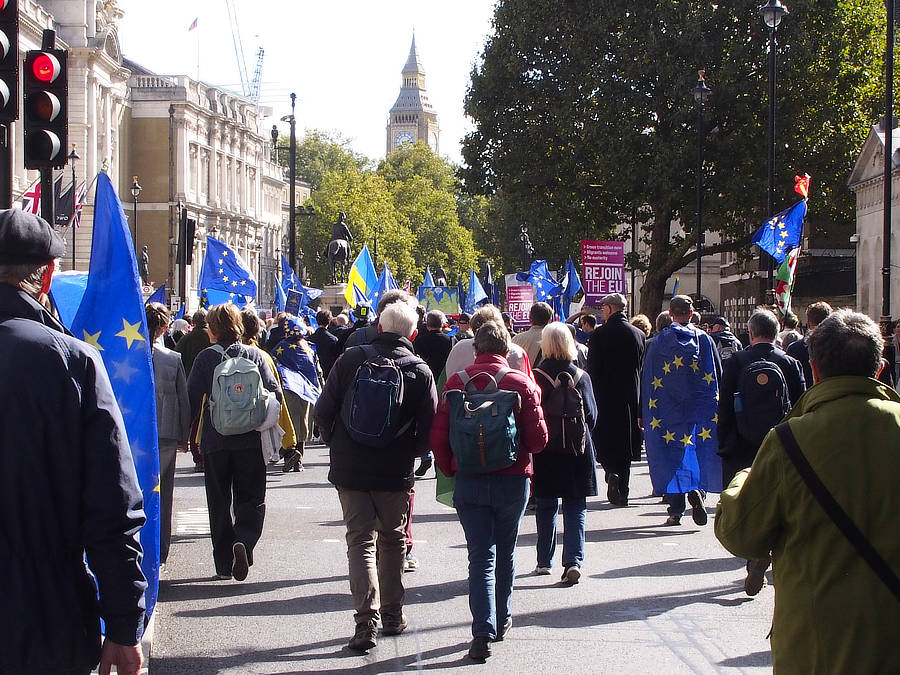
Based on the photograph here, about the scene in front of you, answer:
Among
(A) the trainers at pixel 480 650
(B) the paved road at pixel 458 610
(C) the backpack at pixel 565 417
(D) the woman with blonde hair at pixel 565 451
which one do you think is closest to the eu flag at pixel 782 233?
(B) the paved road at pixel 458 610

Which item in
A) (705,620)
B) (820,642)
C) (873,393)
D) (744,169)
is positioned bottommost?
(705,620)

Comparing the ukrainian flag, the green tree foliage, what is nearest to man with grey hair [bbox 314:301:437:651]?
the ukrainian flag

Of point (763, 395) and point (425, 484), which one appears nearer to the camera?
point (763, 395)

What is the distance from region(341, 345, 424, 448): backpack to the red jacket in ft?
0.70

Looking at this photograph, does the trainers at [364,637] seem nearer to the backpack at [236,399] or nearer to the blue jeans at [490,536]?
the blue jeans at [490,536]

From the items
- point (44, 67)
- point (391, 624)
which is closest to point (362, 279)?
point (44, 67)

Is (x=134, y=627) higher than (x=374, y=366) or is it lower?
lower

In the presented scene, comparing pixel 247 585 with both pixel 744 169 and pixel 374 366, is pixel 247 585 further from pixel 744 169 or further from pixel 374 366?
pixel 744 169

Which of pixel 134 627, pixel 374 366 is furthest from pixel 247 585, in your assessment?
pixel 134 627

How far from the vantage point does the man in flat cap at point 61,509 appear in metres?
2.99

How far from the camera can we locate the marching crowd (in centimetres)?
309

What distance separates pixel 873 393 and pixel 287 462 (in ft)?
38.0

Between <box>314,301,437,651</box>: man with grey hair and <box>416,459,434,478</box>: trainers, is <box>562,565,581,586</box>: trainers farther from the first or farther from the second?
<box>416,459,434,478</box>: trainers

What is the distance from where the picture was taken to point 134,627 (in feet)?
10.2
